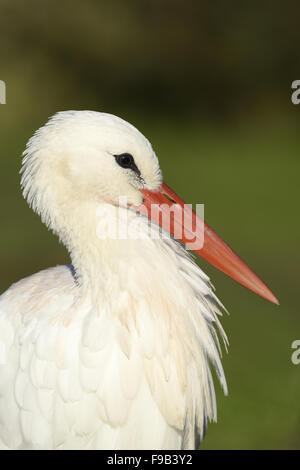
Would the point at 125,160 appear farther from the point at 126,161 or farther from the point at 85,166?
the point at 85,166

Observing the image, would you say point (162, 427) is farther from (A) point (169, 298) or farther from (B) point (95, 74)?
(B) point (95, 74)

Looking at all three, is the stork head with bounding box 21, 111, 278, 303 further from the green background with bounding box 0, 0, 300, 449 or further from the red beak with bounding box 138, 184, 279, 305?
the green background with bounding box 0, 0, 300, 449

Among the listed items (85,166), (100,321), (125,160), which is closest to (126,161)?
(125,160)

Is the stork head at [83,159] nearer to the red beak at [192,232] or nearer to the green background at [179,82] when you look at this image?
the red beak at [192,232]

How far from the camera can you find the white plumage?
2.00 m

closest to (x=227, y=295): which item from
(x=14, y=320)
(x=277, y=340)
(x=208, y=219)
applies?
(x=277, y=340)

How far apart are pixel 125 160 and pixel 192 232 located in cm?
30

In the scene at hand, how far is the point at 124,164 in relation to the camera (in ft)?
6.67

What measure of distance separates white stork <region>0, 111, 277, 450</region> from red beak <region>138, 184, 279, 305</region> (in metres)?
0.02

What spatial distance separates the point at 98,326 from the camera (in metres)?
2.03

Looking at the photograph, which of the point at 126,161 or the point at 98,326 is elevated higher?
the point at 126,161

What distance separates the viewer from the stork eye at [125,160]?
2.01 m

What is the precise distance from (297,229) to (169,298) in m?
5.25

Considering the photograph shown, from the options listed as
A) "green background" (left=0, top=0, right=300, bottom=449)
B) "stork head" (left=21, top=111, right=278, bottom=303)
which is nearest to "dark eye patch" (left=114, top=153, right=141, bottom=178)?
"stork head" (left=21, top=111, right=278, bottom=303)
